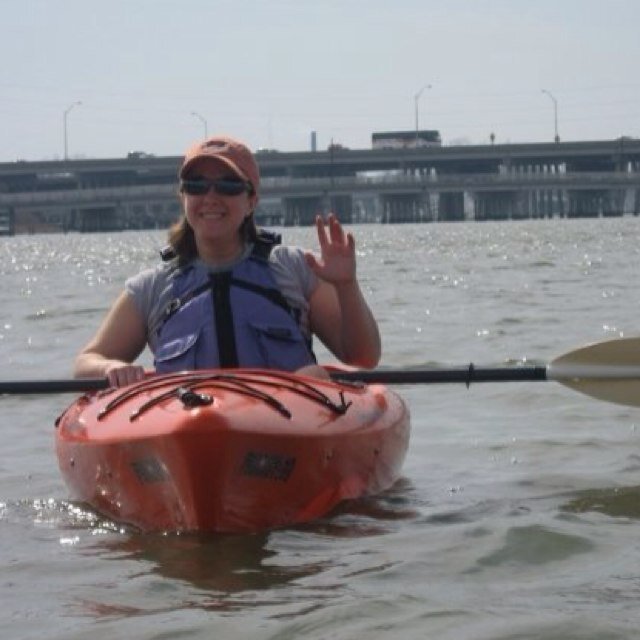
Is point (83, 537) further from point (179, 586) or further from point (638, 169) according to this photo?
point (638, 169)

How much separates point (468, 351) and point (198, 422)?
28.0 feet

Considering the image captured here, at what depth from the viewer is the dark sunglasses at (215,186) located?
7559mm

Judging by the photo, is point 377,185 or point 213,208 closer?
point 213,208

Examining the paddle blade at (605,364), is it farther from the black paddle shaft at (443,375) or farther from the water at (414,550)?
the water at (414,550)

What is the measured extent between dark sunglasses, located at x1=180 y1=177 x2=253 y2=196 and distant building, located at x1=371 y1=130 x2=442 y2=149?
363 ft

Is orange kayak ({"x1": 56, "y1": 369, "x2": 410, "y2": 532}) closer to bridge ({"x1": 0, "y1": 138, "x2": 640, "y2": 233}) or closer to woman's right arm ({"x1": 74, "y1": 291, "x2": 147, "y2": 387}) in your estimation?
woman's right arm ({"x1": 74, "y1": 291, "x2": 147, "y2": 387})

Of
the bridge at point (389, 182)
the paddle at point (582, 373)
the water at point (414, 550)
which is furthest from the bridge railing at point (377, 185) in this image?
the paddle at point (582, 373)

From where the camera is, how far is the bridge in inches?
4134

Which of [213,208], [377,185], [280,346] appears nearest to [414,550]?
[280,346]

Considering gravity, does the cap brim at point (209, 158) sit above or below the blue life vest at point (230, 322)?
above

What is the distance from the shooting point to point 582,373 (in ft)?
27.8

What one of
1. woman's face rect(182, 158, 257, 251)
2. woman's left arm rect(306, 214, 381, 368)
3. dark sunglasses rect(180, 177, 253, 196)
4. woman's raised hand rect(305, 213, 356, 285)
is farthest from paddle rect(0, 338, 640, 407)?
dark sunglasses rect(180, 177, 253, 196)

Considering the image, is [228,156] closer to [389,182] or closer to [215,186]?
[215,186]

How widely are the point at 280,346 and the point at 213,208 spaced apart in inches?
26.4
